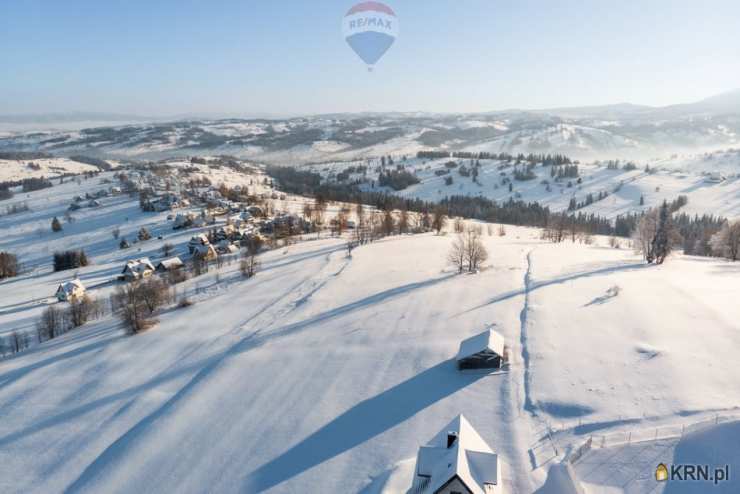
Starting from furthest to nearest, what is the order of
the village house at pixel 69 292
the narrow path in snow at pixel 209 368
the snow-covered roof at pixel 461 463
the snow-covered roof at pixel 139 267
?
the snow-covered roof at pixel 139 267 < the village house at pixel 69 292 < the narrow path in snow at pixel 209 368 < the snow-covered roof at pixel 461 463

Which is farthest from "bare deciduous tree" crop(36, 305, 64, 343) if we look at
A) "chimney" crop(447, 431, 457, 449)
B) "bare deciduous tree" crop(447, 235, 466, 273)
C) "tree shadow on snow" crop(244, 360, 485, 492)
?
A: "chimney" crop(447, 431, 457, 449)

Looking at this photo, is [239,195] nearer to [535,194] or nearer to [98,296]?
[98,296]

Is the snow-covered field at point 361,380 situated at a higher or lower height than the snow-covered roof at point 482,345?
lower

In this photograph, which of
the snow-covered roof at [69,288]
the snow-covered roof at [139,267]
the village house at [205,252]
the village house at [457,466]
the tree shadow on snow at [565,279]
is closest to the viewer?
the village house at [457,466]

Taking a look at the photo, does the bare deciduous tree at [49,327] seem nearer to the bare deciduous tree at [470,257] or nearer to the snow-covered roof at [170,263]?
the snow-covered roof at [170,263]

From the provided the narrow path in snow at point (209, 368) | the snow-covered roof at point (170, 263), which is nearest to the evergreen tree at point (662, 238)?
the narrow path in snow at point (209, 368)

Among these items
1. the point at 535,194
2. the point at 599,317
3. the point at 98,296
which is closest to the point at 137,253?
the point at 98,296
